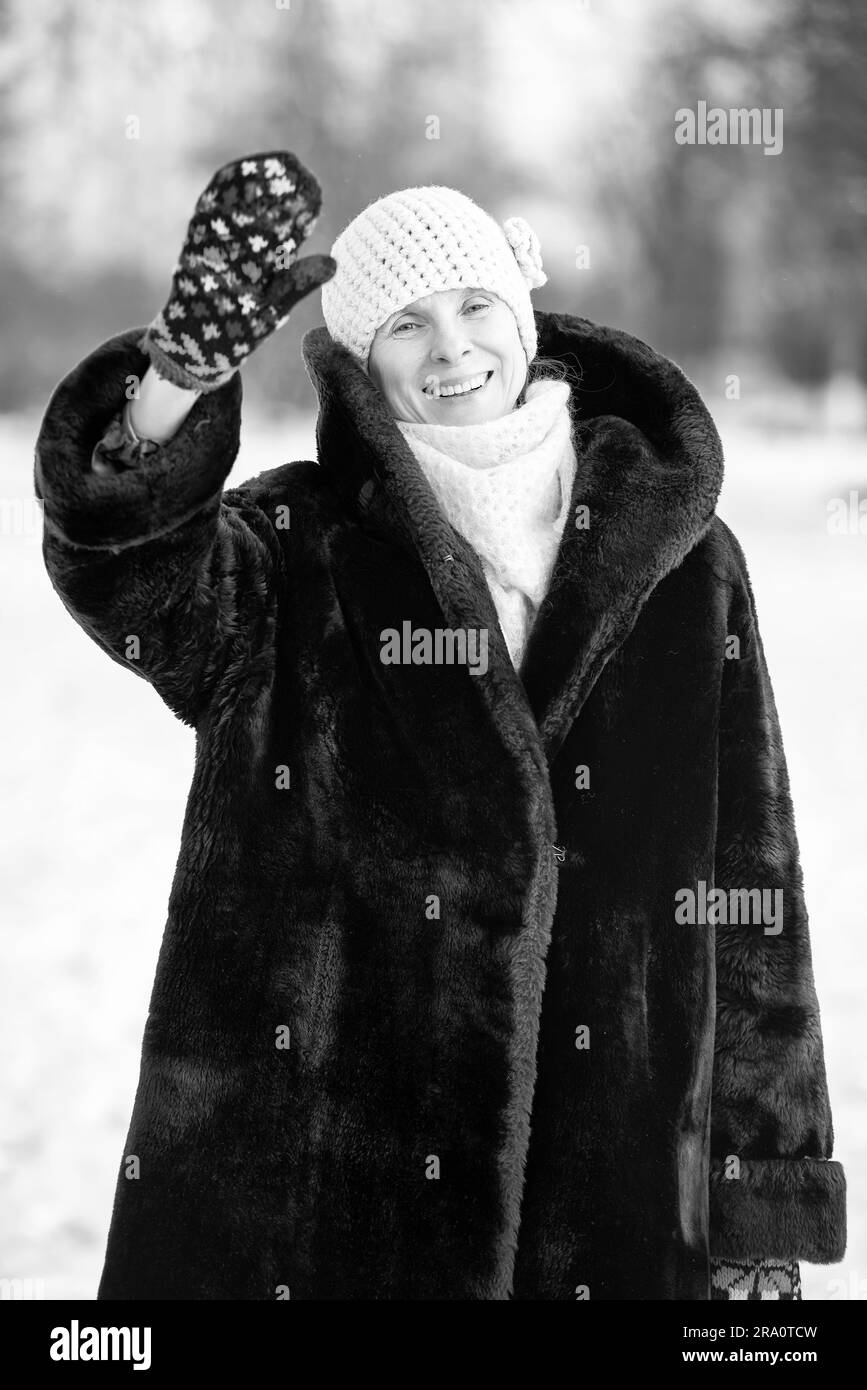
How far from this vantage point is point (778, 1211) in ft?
3.68

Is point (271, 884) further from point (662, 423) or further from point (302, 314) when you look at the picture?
point (302, 314)

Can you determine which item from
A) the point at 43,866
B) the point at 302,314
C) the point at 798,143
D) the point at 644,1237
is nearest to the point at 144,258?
the point at 302,314

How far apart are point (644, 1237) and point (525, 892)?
287 millimetres

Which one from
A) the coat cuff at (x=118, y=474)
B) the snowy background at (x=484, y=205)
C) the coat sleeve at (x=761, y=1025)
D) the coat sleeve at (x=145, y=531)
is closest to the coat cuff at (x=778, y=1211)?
the coat sleeve at (x=761, y=1025)

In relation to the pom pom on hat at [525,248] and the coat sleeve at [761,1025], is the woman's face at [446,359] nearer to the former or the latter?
the pom pom on hat at [525,248]

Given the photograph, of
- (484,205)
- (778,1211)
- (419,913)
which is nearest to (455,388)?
(419,913)

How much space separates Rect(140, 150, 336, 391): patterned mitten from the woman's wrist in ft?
0.05

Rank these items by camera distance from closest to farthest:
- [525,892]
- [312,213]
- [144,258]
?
1. [312,213]
2. [525,892]
3. [144,258]

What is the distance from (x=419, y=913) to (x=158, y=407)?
41cm

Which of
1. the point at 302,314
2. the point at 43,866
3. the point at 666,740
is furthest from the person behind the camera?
the point at 302,314

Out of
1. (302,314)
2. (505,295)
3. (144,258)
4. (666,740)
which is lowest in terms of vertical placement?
(666,740)

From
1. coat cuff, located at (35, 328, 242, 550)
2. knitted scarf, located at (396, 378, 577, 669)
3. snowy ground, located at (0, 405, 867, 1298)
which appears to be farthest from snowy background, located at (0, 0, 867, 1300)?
coat cuff, located at (35, 328, 242, 550)

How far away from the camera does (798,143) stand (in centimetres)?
395

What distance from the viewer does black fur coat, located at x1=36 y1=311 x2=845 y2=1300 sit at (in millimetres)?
992
